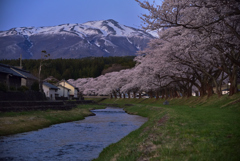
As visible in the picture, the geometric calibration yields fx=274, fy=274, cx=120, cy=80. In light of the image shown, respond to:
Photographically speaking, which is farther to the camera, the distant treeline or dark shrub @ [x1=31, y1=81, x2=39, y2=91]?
the distant treeline

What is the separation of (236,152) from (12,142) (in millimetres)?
13184

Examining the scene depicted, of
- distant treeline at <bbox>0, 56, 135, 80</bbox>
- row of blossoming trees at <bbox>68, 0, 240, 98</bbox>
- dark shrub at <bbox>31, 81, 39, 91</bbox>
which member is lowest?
dark shrub at <bbox>31, 81, 39, 91</bbox>

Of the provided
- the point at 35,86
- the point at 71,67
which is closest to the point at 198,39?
the point at 35,86

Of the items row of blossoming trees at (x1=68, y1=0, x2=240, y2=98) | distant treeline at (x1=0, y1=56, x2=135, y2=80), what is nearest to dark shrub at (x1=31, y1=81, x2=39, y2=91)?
row of blossoming trees at (x1=68, y1=0, x2=240, y2=98)

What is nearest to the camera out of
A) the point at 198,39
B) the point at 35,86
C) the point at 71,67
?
the point at 198,39

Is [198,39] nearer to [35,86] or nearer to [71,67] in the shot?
[35,86]

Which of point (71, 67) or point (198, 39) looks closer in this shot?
point (198, 39)

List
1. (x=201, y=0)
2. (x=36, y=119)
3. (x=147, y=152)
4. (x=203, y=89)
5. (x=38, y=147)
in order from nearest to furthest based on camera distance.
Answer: (x=147, y=152), (x=38, y=147), (x=201, y=0), (x=36, y=119), (x=203, y=89)

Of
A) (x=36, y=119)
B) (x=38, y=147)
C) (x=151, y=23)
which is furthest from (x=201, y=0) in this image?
(x=36, y=119)

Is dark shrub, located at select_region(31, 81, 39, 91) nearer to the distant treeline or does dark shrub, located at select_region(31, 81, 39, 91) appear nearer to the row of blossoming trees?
the row of blossoming trees

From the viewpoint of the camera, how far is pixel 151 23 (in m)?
18.1

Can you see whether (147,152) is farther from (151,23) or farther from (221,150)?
(151,23)

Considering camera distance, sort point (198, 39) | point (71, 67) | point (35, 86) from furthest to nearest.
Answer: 1. point (71, 67)
2. point (35, 86)
3. point (198, 39)

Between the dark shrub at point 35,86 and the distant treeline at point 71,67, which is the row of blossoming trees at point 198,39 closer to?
the dark shrub at point 35,86
